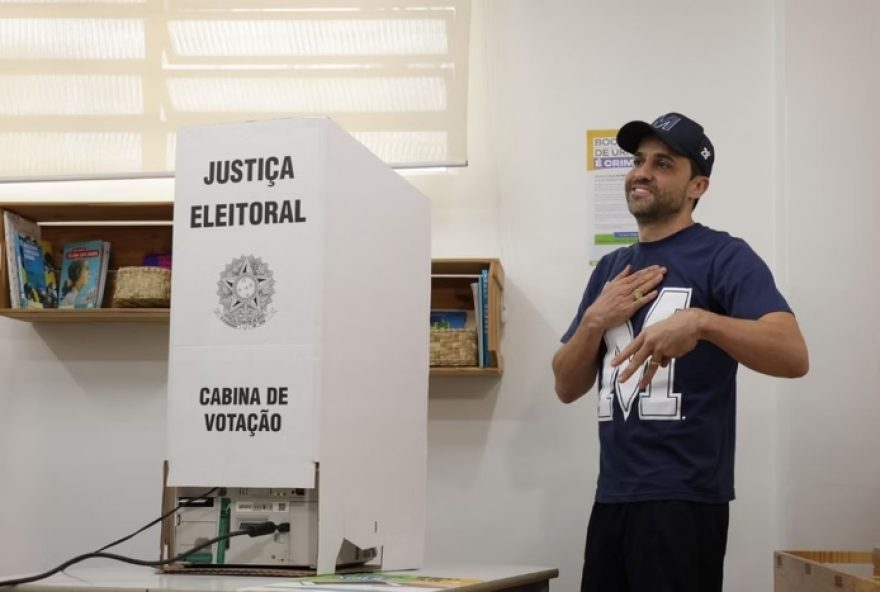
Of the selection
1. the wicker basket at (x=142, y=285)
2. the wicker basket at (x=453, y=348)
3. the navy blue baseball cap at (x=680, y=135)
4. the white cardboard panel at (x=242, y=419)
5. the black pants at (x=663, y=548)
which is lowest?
the black pants at (x=663, y=548)

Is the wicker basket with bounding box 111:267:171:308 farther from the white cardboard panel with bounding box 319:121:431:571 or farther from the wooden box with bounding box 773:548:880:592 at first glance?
the wooden box with bounding box 773:548:880:592

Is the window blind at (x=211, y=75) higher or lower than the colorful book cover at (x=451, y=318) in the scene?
higher

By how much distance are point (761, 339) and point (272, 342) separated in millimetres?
952

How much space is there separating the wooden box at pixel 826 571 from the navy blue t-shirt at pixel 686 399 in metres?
0.27

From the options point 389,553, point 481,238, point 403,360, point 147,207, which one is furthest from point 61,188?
point 389,553

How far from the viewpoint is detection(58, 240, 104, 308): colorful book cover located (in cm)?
350

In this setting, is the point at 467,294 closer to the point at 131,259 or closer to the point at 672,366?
the point at 131,259

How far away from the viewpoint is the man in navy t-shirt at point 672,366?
223 cm

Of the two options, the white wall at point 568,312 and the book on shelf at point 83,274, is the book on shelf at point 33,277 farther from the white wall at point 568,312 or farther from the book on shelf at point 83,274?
the white wall at point 568,312

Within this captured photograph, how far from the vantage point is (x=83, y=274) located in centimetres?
354

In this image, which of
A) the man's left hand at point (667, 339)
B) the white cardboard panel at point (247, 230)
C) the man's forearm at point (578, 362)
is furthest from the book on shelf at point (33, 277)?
the man's left hand at point (667, 339)

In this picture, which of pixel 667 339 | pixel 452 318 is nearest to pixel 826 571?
pixel 667 339

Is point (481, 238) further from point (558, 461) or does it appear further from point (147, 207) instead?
point (147, 207)

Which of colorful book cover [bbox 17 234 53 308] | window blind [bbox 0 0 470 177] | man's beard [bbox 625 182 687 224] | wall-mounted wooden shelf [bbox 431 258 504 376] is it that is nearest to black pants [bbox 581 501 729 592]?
man's beard [bbox 625 182 687 224]
